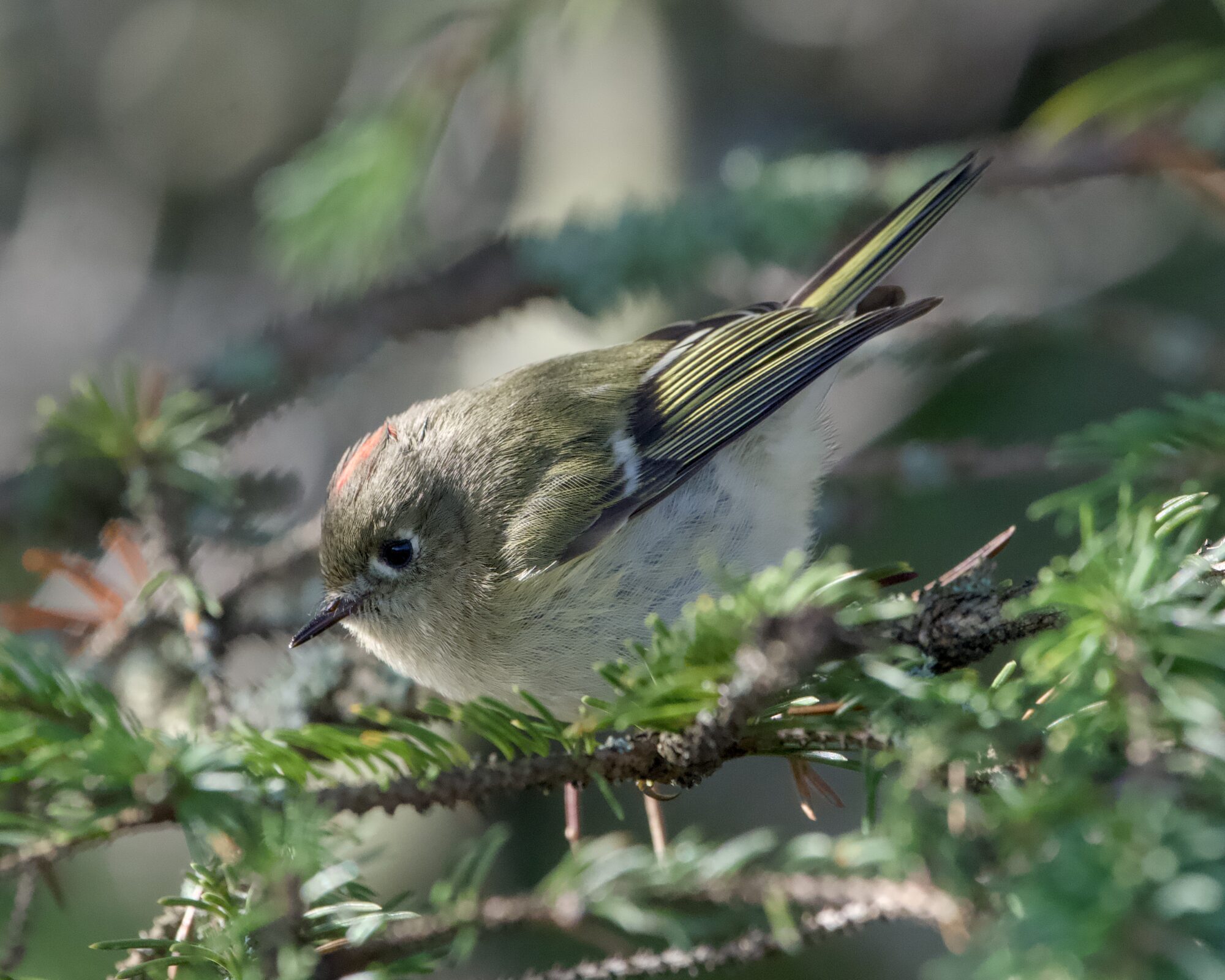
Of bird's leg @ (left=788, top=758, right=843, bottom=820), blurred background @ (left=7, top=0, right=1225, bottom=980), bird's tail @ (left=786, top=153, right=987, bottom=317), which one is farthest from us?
blurred background @ (left=7, top=0, right=1225, bottom=980)

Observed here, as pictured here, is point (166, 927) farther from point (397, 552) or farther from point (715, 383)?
point (715, 383)

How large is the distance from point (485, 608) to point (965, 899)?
91 cm

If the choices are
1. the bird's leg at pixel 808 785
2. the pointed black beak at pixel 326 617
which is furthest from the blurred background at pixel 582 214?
the bird's leg at pixel 808 785

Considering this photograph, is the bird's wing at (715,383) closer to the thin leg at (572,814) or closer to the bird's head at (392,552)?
the bird's head at (392,552)

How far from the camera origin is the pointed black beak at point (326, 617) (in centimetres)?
136

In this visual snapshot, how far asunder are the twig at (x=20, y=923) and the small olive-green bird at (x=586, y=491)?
Result: 49 centimetres

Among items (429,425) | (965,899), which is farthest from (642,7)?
(965,899)

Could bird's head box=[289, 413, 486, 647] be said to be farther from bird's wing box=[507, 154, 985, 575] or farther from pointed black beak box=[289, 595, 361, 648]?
bird's wing box=[507, 154, 985, 575]

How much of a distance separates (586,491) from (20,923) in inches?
33.6

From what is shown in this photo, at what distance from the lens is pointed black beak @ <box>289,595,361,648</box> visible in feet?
4.47

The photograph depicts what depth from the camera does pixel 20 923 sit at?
34.8 inches

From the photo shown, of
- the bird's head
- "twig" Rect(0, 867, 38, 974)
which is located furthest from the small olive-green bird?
"twig" Rect(0, 867, 38, 974)

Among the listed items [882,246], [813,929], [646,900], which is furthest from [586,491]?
[813,929]

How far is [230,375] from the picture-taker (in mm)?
1685
